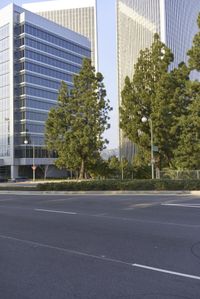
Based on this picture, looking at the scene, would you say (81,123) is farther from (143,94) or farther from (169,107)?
(169,107)

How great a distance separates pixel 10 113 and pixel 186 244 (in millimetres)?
112418

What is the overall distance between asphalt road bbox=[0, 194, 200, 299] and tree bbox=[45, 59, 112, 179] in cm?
2720

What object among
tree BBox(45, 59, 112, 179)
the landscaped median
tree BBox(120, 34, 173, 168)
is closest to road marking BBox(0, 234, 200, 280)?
the landscaped median

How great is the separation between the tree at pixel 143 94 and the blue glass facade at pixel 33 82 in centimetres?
7861

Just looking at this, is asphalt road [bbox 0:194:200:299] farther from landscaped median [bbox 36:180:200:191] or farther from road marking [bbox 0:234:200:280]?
landscaped median [bbox 36:180:200:191]

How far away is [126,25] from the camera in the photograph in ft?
402

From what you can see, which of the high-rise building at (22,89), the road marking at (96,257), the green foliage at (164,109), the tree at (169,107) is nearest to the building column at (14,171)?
the high-rise building at (22,89)

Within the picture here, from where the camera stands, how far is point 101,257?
27.6ft

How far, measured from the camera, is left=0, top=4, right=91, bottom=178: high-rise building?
384ft

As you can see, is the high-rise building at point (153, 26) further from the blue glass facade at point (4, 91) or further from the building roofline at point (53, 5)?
the building roofline at point (53, 5)

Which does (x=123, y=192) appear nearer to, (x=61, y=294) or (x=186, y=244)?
(x=186, y=244)

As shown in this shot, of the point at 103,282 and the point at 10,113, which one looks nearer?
the point at 103,282

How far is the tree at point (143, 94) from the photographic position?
39031 mm

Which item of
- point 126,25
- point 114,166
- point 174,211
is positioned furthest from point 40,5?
point 174,211
